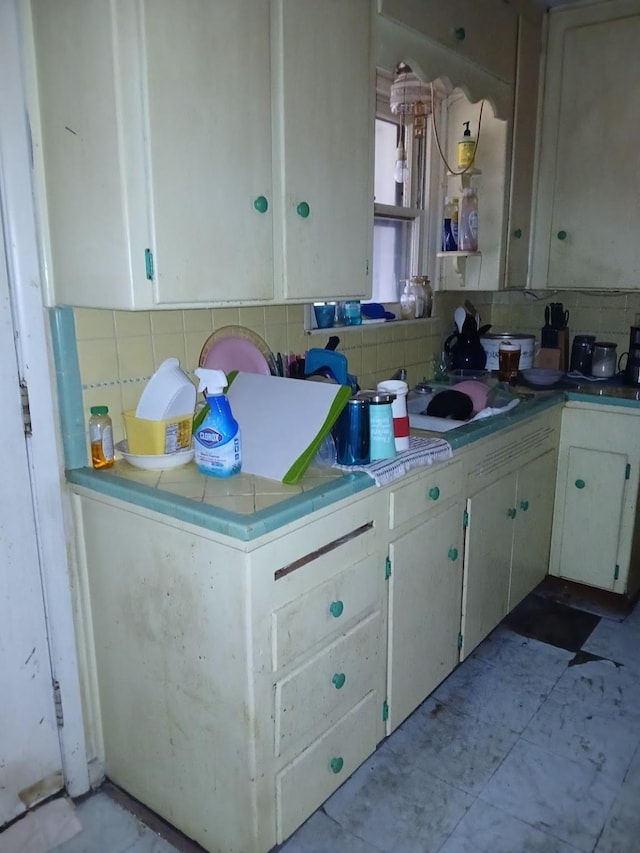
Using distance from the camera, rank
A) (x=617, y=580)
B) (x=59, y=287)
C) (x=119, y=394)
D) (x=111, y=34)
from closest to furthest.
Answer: (x=111, y=34), (x=59, y=287), (x=119, y=394), (x=617, y=580)

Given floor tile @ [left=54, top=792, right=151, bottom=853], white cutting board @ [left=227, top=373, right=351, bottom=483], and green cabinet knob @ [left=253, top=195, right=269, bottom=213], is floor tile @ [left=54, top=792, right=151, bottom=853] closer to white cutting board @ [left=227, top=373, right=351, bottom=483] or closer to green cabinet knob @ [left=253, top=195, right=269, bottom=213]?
white cutting board @ [left=227, top=373, right=351, bottom=483]

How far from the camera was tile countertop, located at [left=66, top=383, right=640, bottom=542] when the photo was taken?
1.30 m

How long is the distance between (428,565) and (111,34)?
1504mm

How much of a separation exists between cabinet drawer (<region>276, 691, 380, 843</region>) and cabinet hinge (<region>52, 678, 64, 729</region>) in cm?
63

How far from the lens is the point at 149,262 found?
52.0 inches

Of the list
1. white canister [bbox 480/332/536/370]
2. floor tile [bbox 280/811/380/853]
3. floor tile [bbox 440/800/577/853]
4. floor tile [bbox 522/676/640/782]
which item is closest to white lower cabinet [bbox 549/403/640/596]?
white canister [bbox 480/332/536/370]

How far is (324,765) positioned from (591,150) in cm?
243

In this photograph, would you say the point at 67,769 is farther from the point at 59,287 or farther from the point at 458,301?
the point at 458,301

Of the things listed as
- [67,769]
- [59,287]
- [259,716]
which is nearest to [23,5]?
[59,287]

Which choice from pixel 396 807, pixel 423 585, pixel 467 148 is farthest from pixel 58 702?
pixel 467 148

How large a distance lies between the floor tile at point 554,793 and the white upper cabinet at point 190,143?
1.44 meters

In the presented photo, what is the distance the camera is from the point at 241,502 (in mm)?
1378

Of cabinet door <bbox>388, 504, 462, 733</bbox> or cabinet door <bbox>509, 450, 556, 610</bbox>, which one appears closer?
cabinet door <bbox>388, 504, 462, 733</bbox>

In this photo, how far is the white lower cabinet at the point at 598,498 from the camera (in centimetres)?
251
